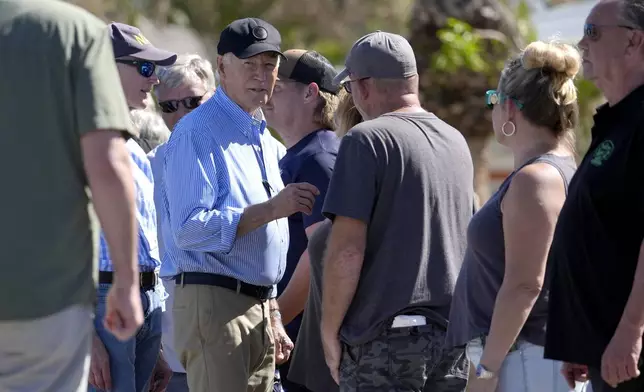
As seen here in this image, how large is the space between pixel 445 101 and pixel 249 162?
763 cm

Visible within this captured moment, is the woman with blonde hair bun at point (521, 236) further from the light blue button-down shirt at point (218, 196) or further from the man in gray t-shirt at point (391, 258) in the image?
the light blue button-down shirt at point (218, 196)

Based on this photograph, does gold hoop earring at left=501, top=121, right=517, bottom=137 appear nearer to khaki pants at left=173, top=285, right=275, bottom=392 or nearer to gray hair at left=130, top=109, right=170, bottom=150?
khaki pants at left=173, top=285, right=275, bottom=392

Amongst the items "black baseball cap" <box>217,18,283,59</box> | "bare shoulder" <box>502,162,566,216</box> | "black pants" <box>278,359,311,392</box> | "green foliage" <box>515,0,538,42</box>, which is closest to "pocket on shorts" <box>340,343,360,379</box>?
"bare shoulder" <box>502,162,566,216</box>

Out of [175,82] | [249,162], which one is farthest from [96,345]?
[175,82]

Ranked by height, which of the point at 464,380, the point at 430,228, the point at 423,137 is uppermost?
the point at 423,137

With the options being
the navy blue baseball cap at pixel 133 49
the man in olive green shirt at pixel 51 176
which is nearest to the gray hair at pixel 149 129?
the navy blue baseball cap at pixel 133 49

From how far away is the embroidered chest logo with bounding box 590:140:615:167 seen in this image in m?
3.59

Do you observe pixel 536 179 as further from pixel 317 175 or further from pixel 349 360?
pixel 317 175

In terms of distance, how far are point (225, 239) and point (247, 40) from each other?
0.98 meters

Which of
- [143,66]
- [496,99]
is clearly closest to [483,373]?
[496,99]

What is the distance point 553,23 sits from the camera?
803 inches

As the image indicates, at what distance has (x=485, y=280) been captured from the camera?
14.0ft

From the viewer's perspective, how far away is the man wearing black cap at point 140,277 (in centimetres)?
469

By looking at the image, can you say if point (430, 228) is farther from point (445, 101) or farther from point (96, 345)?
point (445, 101)
